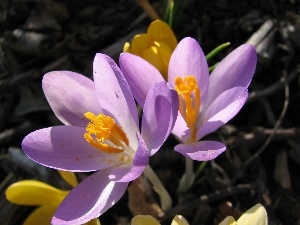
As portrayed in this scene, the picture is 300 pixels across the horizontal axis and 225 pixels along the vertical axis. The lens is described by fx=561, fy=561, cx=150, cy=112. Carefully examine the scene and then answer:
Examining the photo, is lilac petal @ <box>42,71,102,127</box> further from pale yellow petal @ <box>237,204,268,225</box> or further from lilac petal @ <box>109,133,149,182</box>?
pale yellow petal @ <box>237,204,268,225</box>

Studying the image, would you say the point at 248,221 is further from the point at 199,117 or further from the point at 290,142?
the point at 290,142

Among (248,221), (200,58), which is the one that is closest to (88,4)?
(200,58)

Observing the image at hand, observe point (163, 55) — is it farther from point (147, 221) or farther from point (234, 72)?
point (147, 221)

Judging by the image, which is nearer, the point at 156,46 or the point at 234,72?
the point at 234,72

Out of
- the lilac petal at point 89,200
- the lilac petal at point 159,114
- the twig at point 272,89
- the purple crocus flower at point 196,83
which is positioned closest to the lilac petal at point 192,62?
the purple crocus flower at point 196,83

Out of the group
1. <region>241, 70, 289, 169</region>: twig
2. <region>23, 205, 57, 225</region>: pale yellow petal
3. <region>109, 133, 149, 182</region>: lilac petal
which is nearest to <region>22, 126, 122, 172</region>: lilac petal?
<region>109, 133, 149, 182</region>: lilac petal

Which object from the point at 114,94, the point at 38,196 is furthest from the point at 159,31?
the point at 38,196
